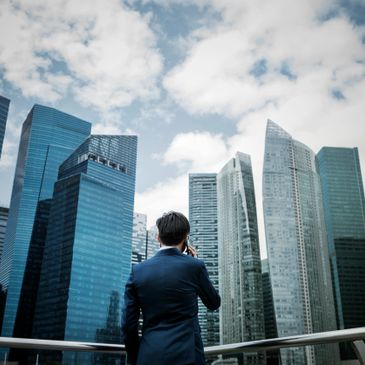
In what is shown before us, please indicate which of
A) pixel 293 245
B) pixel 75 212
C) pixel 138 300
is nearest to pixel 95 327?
pixel 75 212

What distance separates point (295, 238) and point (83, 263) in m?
57.0

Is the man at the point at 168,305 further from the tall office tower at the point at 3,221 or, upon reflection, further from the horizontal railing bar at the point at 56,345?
the tall office tower at the point at 3,221

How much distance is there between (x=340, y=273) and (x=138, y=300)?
132 metres

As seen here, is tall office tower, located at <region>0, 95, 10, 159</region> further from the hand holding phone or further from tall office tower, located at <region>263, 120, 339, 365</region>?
the hand holding phone

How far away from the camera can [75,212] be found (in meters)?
92.5

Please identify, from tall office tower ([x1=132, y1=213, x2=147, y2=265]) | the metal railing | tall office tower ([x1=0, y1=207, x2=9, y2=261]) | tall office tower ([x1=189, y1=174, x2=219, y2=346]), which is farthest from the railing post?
tall office tower ([x1=132, y1=213, x2=147, y2=265])

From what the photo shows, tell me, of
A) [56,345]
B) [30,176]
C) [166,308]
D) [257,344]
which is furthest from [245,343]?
[30,176]

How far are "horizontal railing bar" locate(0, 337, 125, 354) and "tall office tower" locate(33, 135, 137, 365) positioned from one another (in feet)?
279

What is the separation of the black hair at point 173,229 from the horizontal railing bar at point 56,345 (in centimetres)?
105

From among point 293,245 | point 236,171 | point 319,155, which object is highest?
point 319,155

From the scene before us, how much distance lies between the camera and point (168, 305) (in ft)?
6.49

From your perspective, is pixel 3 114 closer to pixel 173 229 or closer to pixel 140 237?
pixel 140 237

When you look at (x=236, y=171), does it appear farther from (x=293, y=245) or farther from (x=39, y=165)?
(x=39, y=165)

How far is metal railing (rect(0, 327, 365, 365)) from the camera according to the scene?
1.96 m
